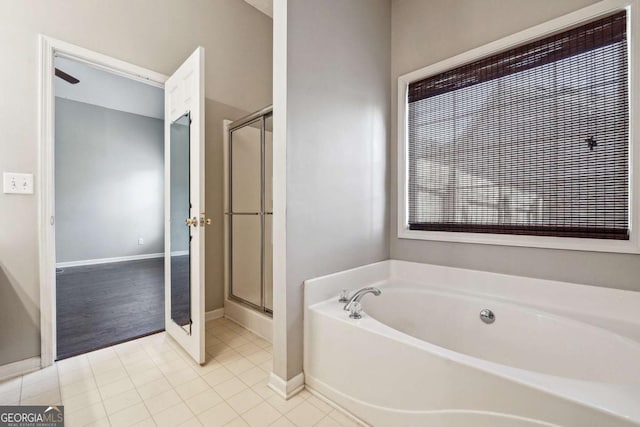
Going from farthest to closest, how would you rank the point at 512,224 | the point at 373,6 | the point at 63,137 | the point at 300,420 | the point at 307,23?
the point at 63,137 < the point at 373,6 < the point at 512,224 < the point at 307,23 < the point at 300,420

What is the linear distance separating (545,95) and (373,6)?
1.38 metres

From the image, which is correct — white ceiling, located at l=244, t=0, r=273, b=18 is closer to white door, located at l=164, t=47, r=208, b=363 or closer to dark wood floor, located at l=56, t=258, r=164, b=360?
white door, located at l=164, t=47, r=208, b=363

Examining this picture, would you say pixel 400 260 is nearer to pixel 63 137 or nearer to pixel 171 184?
pixel 171 184

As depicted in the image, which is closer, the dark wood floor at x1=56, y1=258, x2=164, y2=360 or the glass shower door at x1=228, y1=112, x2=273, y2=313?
the dark wood floor at x1=56, y1=258, x2=164, y2=360

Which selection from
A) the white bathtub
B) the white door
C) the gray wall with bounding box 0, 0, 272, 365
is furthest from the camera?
the white door

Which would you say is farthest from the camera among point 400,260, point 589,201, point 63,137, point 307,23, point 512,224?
point 63,137

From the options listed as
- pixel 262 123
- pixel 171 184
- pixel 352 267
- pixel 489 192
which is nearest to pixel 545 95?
pixel 489 192

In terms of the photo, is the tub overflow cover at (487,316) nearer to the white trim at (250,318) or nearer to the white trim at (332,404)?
the white trim at (332,404)

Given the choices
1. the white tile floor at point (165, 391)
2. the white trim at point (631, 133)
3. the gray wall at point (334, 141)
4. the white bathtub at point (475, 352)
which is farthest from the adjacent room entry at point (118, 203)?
the white trim at point (631, 133)

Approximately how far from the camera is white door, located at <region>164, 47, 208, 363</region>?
1.79m

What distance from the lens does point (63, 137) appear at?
4.68 m

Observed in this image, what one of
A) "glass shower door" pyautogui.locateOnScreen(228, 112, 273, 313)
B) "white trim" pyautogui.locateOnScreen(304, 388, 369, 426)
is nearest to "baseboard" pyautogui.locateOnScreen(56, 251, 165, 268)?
"glass shower door" pyautogui.locateOnScreen(228, 112, 273, 313)

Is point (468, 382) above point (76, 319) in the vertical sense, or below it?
above

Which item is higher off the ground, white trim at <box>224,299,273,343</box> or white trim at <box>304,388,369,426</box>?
white trim at <box>224,299,273,343</box>
